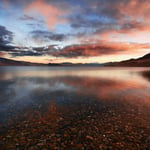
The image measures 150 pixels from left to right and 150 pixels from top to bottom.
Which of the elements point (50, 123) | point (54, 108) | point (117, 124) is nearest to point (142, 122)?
point (117, 124)

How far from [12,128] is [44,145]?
2.84 meters

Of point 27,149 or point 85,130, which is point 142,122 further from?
point 27,149

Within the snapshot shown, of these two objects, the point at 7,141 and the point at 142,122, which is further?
the point at 142,122

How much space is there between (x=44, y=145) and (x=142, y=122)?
6975mm

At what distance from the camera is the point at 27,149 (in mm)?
5262

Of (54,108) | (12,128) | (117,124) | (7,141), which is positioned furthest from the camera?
(54,108)

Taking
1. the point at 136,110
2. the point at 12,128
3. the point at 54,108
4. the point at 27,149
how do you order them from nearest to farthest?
the point at 27,149
the point at 12,128
the point at 136,110
the point at 54,108

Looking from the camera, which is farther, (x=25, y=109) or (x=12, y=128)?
(x=25, y=109)

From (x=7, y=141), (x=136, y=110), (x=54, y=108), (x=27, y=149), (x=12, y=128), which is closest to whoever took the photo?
(x=27, y=149)

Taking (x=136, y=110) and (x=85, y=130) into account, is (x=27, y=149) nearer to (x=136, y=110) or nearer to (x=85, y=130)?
(x=85, y=130)

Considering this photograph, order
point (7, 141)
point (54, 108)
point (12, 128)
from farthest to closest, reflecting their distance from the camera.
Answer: point (54, 108) → point (12, 128) → point (7, 141)

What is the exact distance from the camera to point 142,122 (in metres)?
7.67

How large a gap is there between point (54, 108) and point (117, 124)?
19.2 feet

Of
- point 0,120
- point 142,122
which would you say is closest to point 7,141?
point 0,120
